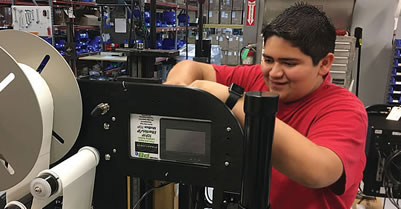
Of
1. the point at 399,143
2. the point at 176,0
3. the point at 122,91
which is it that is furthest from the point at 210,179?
the point at 176,0

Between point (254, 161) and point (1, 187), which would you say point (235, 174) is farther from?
Result: point (1, 187)

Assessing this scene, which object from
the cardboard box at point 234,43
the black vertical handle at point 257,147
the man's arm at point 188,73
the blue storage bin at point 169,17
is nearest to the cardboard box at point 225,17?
the cardboard box at point 234,43

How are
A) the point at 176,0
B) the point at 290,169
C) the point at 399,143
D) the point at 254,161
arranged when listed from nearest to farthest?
the point at 254,161 < the point at 290,169 < the point at 399,143 < the point at 176,0

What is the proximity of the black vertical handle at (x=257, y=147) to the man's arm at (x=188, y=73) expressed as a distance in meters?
0.46

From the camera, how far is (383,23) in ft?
9.99

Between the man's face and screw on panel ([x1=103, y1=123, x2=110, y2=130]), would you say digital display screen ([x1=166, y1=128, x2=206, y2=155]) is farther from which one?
the man's face

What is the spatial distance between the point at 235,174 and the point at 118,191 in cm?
30

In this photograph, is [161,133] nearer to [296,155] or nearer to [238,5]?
[296,155]

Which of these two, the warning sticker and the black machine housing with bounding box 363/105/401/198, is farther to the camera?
the black machine housing with bounding box 363/105/401/198

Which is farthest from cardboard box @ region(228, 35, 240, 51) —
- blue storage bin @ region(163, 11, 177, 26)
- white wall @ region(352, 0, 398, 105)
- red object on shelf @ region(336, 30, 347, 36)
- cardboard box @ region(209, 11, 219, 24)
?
blue storage bin @ region(163, 11, 177, 26)

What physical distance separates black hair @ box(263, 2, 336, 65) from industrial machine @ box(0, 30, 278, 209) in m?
0.31

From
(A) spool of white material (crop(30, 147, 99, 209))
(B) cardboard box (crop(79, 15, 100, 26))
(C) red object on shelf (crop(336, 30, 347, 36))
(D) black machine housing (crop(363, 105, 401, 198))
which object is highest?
(B) cardboard box (crop(79, 15, 100, 26))

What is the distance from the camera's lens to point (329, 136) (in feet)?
2.56

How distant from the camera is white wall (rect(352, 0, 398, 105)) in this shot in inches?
118
